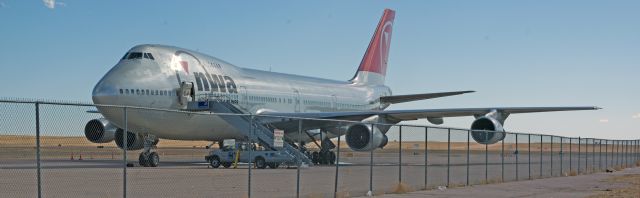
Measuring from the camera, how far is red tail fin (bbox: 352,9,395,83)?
48.2 m

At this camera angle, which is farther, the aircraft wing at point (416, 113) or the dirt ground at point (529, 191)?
the aircraft wing at point (416, 113)

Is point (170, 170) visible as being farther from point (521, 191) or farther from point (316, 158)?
point (521, 191)

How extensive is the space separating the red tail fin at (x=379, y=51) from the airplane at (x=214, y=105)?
811 cm

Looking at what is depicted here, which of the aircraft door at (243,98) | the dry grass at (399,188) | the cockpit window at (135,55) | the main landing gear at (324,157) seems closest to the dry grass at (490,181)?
the dry grass at (399,188)

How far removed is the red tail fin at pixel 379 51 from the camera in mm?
48244

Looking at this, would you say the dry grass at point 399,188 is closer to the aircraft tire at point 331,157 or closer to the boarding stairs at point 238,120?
the boarding stairs at point 238,120

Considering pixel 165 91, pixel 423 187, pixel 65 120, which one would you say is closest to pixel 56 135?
pixel 65 120

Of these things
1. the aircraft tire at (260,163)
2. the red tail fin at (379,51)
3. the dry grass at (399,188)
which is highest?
the red tail fin at (379,51)

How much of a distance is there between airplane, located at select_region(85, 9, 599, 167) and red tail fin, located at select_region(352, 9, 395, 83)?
8.11 m

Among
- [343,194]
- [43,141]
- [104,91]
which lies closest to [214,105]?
[104,91]

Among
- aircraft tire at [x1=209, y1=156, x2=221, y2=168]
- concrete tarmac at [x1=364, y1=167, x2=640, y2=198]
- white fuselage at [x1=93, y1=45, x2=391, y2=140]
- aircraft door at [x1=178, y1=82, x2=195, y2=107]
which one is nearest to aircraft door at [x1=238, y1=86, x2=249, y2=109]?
white fuselage at [x1=93, y1=45, x2=391, y2=140]

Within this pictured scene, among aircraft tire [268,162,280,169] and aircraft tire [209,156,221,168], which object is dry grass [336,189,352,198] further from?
aircraft tire [209,156,221,168]

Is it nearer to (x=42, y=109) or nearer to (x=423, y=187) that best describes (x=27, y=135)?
(x=42, y=109)

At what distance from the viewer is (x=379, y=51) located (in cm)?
5016
